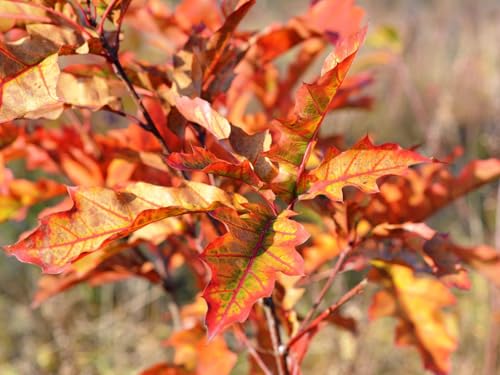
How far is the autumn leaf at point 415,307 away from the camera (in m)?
0.97

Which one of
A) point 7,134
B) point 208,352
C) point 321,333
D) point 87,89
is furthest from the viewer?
point 321,333

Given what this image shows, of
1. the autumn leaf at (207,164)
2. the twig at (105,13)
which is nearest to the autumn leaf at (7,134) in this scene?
the twig at (105,13)

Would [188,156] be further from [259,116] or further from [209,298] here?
[259,116]

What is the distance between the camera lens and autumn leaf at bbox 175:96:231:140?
2.01 feet

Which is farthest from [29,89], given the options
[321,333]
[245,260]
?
[321,333]

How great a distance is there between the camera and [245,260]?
0.56 meters

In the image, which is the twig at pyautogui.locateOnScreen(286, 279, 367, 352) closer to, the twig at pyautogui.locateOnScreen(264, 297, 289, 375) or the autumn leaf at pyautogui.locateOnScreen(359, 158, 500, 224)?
the twig at pyautogui.locateOnScreen(264, 297, 289, 375)

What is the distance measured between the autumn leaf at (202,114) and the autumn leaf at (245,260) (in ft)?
0.28

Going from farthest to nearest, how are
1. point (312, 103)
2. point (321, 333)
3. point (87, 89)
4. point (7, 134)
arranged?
1. point (321, 333)
2. point (7, 134)
3. point (87, 89)
4. point (312, 103)

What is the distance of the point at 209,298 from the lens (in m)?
0.52

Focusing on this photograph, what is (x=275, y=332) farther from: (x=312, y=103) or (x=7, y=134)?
(x=7, y=134)

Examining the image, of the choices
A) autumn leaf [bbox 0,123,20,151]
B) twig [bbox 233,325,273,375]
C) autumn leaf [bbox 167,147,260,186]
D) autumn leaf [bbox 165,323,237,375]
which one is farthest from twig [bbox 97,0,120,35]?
autumn leaf [bbox 165,323,237,375]

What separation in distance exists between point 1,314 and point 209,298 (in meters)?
2.51

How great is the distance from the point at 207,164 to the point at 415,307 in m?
0.53
